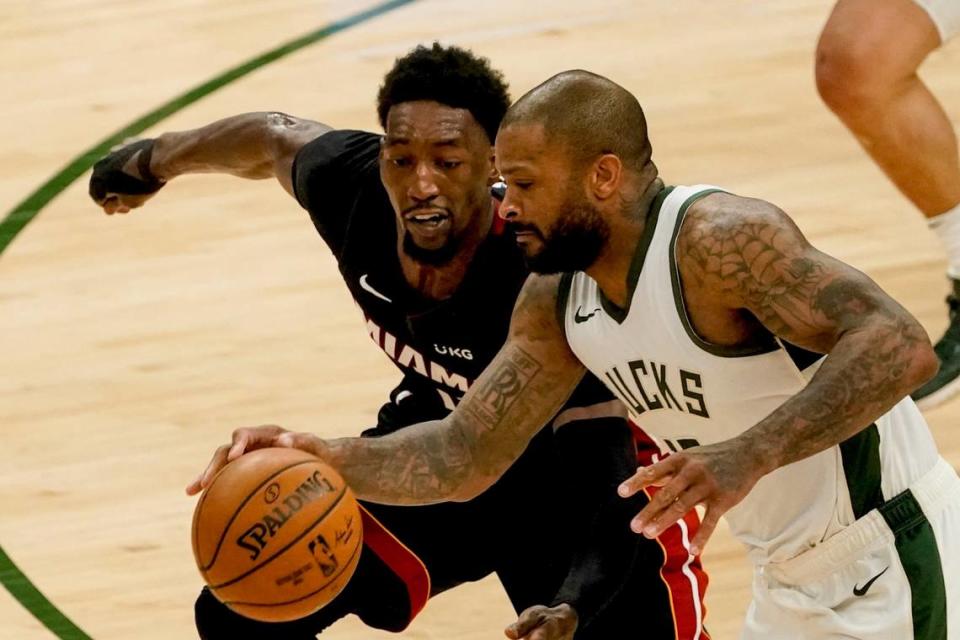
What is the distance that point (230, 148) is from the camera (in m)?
5.72

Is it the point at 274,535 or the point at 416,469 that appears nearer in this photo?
the point at 274,535

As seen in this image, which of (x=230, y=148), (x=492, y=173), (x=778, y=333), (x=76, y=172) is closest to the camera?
(x=778, y=333)

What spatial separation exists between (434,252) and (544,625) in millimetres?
1022

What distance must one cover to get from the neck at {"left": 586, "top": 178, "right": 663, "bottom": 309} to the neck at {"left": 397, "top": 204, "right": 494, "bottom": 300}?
716mm

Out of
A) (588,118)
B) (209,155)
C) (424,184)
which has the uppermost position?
(588,118)

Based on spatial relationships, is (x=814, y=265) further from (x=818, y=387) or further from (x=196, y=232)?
(x=196, y=232)

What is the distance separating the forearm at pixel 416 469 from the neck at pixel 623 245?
545 millimetres

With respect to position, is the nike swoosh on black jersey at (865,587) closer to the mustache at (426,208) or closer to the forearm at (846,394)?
the forearm at (846,394)

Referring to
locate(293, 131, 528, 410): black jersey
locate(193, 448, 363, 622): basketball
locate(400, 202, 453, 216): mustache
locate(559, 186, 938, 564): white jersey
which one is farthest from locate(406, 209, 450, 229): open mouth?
locate(193, 448, 363, 622): basketball

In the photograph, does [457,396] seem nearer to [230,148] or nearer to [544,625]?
[544,625]

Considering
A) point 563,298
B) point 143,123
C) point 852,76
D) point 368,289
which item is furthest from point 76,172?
point 563,298

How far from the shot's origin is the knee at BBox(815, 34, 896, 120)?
589cm

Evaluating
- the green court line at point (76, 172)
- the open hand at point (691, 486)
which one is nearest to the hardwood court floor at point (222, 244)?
the green court line at point (76, 172)

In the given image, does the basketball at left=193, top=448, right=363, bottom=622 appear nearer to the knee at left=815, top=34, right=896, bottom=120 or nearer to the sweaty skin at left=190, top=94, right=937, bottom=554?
the sweaty skin at left=190, top=94, right=937, bottom=554
